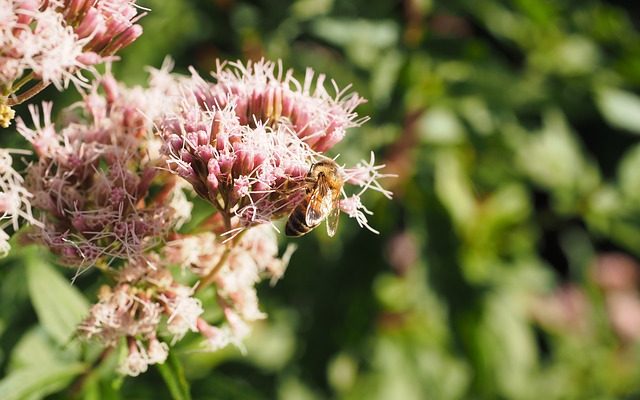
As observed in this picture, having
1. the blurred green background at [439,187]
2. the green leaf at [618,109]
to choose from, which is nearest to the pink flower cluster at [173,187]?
the blurred green background at [439,187]

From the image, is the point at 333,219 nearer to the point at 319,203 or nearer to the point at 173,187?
the point at 319,203

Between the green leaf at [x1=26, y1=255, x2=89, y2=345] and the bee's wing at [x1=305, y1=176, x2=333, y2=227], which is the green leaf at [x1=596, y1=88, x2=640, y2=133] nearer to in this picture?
the bee's wing at [x1=305, y1=176, x2=333, y2=227]

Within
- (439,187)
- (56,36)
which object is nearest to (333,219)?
(56,36)

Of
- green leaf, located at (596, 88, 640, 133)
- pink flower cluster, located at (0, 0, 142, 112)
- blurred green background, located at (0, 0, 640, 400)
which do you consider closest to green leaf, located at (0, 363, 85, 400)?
pink flower cluster, located at (0, 0, 142, 112)

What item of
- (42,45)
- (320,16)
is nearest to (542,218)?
(320,16)

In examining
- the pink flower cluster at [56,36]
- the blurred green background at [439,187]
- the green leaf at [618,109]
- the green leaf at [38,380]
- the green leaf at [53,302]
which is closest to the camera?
the pink flower cluster at [56,36]

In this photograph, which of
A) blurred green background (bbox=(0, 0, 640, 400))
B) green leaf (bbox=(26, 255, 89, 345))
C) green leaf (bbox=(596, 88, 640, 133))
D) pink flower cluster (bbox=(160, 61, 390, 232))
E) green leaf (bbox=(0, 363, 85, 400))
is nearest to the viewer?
pink flower cluster (bbox=(160, 61, 390, 232))

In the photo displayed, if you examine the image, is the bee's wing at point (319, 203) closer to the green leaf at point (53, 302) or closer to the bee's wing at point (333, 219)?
the bee's wing at point (333, 219)
